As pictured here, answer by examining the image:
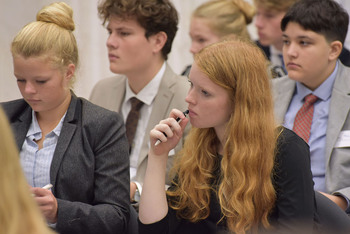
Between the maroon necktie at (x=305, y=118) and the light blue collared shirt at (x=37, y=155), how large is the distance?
1.29 metres

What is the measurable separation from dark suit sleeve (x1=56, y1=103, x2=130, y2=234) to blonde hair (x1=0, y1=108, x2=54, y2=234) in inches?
42.8

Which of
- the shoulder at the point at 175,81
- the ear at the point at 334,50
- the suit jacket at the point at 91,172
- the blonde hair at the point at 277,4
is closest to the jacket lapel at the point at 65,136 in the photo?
the suit jacket at the point at 91,172

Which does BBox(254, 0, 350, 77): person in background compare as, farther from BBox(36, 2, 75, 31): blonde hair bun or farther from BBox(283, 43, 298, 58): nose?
BBox(36, 2, 75, 31): blonde hair bun

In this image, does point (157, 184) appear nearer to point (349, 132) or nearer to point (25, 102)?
point (25, 102)

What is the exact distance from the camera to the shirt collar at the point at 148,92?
3.38m

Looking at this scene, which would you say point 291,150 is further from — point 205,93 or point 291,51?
point 291,51

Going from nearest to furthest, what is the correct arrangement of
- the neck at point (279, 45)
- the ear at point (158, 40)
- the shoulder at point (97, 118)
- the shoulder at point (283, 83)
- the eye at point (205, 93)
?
the eye at point (205, 93) → the shoulder at point (97, 118) → the shoulder at point (283, 83) → the ear at point (158, 40) → the neck at point (279, 45)

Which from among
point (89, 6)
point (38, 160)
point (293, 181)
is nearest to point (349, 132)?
point (293, 181)

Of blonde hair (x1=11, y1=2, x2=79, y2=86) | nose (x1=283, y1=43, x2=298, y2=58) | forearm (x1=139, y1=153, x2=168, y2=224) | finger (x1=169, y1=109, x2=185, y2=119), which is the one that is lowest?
forearm (x1=139, y1=153, x2=168, y2=224)

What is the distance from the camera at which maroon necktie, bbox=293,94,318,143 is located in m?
3.05

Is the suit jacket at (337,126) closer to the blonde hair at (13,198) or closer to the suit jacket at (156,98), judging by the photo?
the suit jacket at (156,98)

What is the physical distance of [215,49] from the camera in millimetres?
2201

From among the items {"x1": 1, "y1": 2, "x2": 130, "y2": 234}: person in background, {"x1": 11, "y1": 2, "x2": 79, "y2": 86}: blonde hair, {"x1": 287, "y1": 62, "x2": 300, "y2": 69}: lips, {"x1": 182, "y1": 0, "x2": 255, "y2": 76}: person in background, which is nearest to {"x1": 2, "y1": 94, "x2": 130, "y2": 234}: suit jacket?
{"x1": 1, "y1": 2, "x2": 130, "y2": 234}: person in background

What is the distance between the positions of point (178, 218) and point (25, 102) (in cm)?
79
